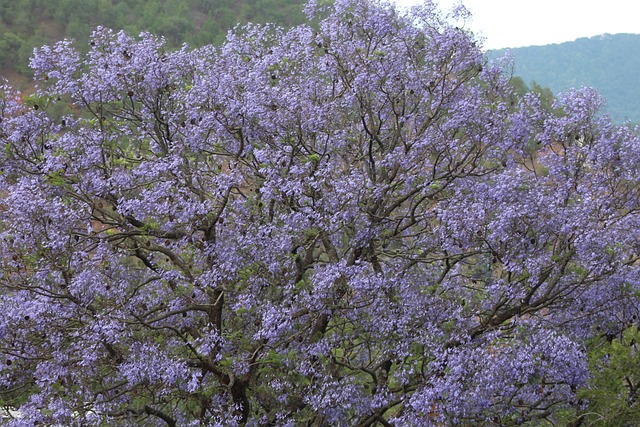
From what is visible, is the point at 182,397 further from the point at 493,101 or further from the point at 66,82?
the point at 493,101

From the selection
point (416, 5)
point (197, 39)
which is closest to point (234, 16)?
point (197, 39)

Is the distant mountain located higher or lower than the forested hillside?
lower

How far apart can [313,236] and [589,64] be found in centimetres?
9778

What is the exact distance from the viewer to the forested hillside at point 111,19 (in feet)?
251

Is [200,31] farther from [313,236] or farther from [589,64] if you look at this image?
[313,236]

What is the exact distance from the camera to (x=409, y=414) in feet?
38.7

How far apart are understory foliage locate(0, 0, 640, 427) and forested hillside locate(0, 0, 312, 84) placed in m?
60.0

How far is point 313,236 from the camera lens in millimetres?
12711

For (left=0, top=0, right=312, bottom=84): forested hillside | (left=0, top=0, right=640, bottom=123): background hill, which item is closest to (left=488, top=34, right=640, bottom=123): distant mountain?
(left=0, top=0, right=640, bottom=123): background hill

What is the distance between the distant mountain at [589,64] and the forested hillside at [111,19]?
108 feet

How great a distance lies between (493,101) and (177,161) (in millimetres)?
5964

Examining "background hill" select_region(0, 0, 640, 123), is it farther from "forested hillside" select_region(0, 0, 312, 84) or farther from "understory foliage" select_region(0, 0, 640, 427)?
"understory foliage" select_region(0, 0, 640, 427)

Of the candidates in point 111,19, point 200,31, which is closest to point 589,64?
point 200,31

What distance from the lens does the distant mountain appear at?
92.1 meters
